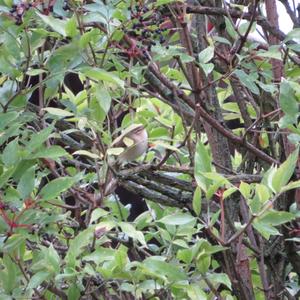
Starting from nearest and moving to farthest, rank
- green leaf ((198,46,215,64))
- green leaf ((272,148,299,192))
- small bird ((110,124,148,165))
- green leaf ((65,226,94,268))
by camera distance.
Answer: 1. green leaf ((272,148,299,192))
2. green leaf ((65,226,94,268))
3. small bird ((110,124,148,165))
4. green leaf ((198,46,215,64))

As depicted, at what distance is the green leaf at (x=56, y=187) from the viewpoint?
960 mm

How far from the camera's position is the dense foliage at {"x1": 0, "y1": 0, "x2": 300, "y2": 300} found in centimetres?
98

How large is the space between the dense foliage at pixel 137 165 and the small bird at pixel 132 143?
0.02 m

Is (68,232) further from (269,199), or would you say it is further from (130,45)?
(269,199)

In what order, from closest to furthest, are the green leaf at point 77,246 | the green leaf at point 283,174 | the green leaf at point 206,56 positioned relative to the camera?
the green leaf at point 283,174 < the green leaf at point 77,246 < the green leaf at point 206,56

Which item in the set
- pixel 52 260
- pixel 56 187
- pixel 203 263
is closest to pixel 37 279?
pixel 52 260

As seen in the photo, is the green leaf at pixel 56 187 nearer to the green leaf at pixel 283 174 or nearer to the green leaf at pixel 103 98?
the green leaf at pixel 103 98

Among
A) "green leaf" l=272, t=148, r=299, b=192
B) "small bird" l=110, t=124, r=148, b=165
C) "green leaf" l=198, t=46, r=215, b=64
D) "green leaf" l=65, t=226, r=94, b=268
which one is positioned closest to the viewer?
"green leaf" l=272, t=148, r=299, b=192

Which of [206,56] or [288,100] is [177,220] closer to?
[288,100]

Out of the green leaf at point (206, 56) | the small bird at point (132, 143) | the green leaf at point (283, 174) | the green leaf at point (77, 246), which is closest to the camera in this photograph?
the green leaf at point (283, 174)

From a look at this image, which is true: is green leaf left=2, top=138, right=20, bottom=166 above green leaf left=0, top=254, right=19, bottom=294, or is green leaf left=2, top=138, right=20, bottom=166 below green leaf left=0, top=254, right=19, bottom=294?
above

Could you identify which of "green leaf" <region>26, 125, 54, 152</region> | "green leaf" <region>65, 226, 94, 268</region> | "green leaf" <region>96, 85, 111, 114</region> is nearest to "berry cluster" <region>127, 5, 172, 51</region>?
"green leaf" <region>96, 85, 111, 114</region>

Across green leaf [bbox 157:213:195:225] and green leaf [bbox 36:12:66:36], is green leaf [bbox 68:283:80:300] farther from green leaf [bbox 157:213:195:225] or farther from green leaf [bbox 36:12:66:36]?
green leaf [bbox 36:12:66:36]

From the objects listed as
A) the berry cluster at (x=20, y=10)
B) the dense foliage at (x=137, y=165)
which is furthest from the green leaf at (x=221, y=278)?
the berry cluster at (x=20, y=10)
